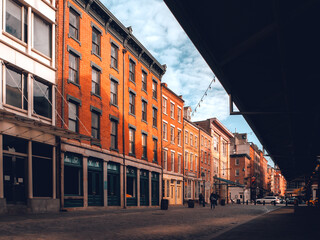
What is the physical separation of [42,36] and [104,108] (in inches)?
308

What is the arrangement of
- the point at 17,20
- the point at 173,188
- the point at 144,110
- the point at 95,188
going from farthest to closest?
the point at 173,188 < the point at 144,110 < the point at 95,188 < the point at 17,20

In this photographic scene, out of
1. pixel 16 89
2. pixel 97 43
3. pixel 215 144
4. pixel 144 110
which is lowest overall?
pixel 215 144

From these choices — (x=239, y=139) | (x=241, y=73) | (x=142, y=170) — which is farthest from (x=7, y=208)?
(x=239, y=139)

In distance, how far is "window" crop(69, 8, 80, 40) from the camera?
2461cm

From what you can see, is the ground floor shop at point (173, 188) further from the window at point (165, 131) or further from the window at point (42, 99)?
the window at point (42, 99)

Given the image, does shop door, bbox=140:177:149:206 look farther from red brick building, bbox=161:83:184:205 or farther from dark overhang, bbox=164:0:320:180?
dark overhang, bbox=164:0:320:180

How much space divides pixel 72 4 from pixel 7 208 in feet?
45.2

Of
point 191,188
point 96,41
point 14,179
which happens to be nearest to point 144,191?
point 96,41

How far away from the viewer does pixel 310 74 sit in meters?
11.0

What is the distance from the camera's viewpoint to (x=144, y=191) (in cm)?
3556

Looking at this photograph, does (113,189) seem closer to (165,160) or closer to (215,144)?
(165,160)

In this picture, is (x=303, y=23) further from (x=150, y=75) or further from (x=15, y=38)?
(x=150, y=75)

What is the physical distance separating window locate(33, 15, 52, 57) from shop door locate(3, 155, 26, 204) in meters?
6.57

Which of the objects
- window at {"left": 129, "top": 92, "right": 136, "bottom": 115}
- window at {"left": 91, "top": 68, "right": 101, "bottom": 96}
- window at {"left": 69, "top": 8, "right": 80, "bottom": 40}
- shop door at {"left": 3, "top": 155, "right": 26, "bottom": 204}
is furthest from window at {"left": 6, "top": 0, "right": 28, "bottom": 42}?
window at {"left": 129, "top": 92, "right": 136, "bottom": 115}
